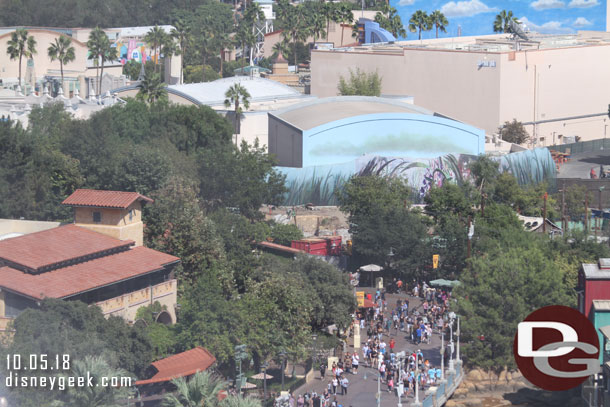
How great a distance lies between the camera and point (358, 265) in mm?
71438

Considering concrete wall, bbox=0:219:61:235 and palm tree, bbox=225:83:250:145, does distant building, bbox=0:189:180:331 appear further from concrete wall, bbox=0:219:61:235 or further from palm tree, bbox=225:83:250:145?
palm tree, bbox=225:83:250:145

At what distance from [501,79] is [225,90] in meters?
26.0

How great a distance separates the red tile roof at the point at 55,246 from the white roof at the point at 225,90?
4368cm

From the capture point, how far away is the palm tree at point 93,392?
115 feet

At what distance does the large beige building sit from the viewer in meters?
110

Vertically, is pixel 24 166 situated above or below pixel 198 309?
above

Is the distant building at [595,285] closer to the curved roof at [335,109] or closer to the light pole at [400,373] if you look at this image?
the light pole at [400,373]

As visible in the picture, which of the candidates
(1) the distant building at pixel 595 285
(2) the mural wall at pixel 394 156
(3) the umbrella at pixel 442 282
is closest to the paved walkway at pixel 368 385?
(3) the umbrella at pixel 442 282

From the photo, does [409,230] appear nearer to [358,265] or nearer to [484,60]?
[358,265]

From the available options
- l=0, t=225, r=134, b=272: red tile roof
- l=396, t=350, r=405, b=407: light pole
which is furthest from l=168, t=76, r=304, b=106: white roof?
l=396, t=350, r=405, b=407: light pole

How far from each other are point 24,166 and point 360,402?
26.6 meters

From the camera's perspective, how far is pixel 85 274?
49.9 m

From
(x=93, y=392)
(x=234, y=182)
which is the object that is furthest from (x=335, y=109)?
(x=93, y=392)

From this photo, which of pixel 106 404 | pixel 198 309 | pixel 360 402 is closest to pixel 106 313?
pixel 198 309
